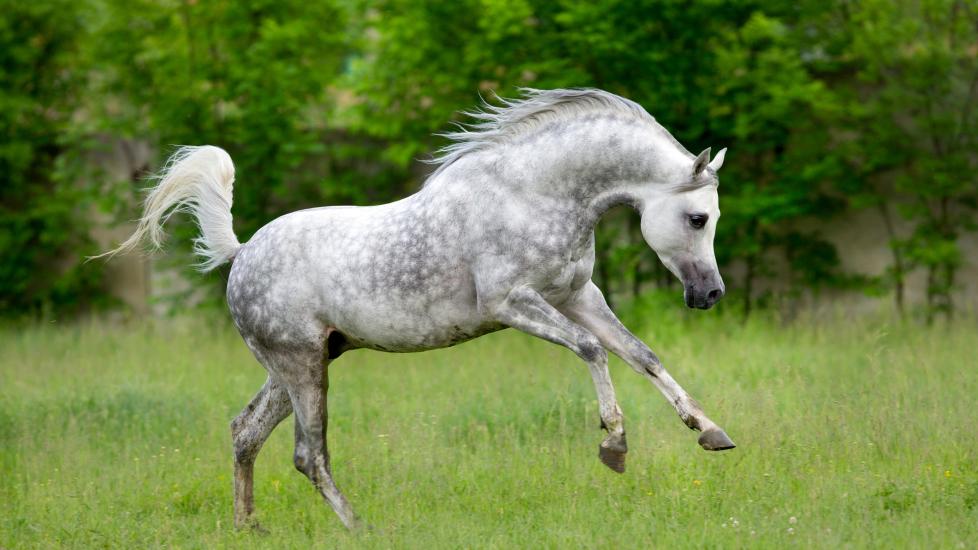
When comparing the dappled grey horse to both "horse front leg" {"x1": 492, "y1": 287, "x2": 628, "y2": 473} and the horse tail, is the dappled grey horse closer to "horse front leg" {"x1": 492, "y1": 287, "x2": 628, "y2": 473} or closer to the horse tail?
"horse front leg" {"x1": 492, "y1": 287, "x2": 628, "y2": 473}

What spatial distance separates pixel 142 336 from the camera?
1380 centimetres

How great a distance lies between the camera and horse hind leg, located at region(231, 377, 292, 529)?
679cm

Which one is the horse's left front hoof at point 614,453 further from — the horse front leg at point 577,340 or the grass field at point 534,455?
the grass field at point 534,455

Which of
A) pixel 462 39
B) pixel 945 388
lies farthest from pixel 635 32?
pixel 945 388

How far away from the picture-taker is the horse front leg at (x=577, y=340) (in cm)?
564

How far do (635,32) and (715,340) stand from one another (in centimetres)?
354

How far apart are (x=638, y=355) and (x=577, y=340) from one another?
0.35 meters

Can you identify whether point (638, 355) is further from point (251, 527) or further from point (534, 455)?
point (251, 527)

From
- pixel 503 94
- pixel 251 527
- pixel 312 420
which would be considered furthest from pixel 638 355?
pixel 503 94

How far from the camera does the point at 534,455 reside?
291 inches

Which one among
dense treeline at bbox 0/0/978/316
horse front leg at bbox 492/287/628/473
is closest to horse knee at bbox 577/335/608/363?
horse front leg at bbox 492/287/628/473

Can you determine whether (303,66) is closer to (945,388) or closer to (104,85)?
(104,85)

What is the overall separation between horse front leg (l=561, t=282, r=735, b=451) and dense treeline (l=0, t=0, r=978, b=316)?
21.2ft

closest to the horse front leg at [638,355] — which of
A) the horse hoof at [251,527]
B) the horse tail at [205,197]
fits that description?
the horse hoof at [251,527]
